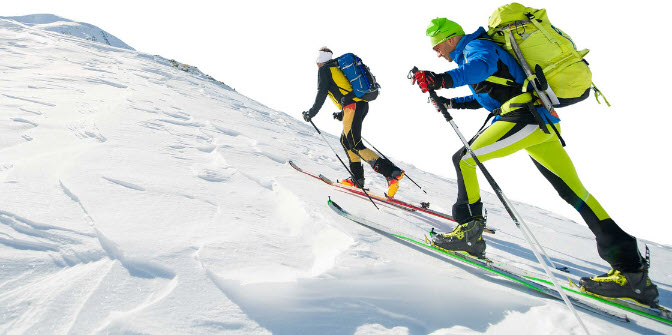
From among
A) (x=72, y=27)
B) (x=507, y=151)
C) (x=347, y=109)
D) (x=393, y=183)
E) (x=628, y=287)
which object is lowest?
(x=393, y=183)

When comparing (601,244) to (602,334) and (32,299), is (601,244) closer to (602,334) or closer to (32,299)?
(602,334)

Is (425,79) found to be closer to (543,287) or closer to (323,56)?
(543,287)

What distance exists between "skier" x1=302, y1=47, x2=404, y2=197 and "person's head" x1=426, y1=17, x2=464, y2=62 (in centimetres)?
249

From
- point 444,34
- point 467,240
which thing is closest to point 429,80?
point 444,34

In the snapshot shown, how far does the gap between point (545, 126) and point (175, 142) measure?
4.87m

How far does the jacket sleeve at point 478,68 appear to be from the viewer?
254cm

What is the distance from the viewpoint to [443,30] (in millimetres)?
2961

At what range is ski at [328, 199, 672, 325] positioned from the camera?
81.4 inches

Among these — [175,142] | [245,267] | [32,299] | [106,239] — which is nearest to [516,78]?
[245,267]

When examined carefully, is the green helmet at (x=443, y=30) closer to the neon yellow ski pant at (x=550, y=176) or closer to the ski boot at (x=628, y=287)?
the neon yellow ski pant at (x=550, y=176)

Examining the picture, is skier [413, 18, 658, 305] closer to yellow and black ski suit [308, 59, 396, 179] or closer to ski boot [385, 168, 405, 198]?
ski boot [385, 168, 405, 198]

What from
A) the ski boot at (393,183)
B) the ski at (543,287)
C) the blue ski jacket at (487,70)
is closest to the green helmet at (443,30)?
the blue ski jacket at (487,70)

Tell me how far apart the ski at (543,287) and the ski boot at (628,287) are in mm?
40

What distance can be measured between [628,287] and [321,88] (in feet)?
14.5
